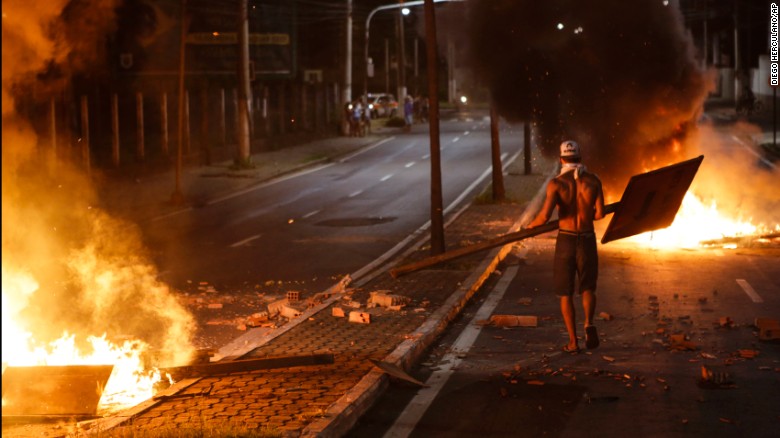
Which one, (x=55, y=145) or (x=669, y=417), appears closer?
(x=669, y=417)

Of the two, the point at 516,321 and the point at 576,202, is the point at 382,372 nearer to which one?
the point at 576,202

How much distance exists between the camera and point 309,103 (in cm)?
4859

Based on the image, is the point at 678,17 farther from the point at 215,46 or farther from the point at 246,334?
the point at 215,46

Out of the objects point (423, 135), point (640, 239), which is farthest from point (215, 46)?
point (640, 239)

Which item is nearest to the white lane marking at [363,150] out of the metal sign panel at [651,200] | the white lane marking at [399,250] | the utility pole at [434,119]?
the white lane marking at [399,250]

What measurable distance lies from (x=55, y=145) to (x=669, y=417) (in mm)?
21470

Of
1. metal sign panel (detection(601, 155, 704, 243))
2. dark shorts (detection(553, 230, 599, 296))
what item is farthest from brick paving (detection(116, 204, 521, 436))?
metal sign panel (detection(601, 155, 704, 243))

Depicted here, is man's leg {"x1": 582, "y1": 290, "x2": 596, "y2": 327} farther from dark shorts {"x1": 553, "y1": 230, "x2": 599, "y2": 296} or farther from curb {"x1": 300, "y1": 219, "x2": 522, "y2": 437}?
curb {"x1": 300, "y1": 219, "x2": 522, "y2": 437}

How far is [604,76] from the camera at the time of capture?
19.2 meters

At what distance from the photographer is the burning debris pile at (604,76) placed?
19.1 m

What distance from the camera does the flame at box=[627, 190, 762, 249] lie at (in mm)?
16406

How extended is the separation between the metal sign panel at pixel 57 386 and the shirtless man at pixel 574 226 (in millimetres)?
3870

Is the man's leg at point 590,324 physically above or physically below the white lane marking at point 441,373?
above

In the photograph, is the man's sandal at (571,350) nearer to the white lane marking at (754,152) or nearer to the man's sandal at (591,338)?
the man's sandal at (591,338)
